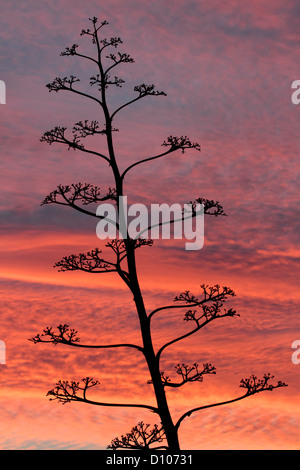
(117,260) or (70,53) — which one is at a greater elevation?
(70,53)

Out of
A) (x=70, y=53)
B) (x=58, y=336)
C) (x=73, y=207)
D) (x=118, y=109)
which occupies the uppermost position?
(x=70, y=53)

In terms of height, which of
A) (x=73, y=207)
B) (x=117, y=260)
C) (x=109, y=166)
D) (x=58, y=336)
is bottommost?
(x=58, y=336)
